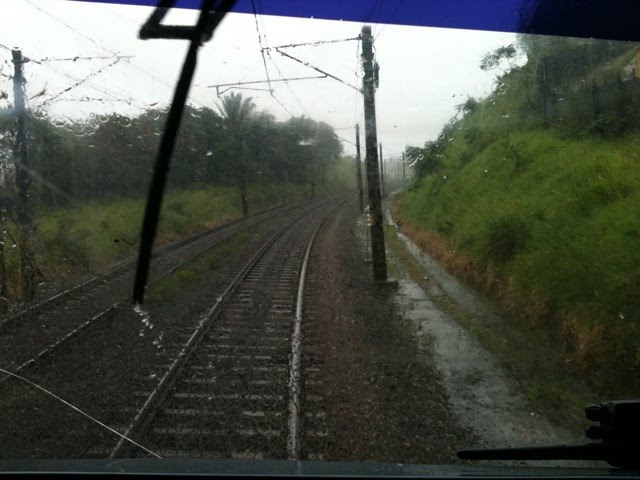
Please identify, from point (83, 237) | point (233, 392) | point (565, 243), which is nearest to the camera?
point (233, 392)

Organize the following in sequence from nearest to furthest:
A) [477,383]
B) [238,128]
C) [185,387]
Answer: [185,387], [477,383], [238,128]

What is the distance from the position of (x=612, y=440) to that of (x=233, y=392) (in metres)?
4.21

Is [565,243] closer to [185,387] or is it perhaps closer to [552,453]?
[185,387]

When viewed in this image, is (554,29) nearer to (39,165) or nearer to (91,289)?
(91,289)

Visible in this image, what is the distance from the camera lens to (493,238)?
12383 millimetres

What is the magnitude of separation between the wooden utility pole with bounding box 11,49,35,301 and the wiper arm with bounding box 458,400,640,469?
412 inches

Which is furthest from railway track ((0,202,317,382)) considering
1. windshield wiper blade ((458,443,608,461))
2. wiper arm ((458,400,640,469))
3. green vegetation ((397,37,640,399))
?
green vegetation ((397,37,640,399))

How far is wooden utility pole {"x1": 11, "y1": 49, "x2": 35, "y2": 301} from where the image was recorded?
11305mm

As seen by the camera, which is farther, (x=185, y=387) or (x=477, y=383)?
(x=477, y=383)

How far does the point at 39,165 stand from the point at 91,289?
396 cm

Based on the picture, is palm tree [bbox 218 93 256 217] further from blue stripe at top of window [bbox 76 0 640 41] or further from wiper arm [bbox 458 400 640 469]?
wiper arm [bbox 458 400 640 469]

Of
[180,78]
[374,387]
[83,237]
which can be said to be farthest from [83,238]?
[180,78]

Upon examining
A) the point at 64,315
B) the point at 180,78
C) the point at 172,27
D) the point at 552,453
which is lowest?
the point at 64,315

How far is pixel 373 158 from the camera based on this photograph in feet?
45.2
